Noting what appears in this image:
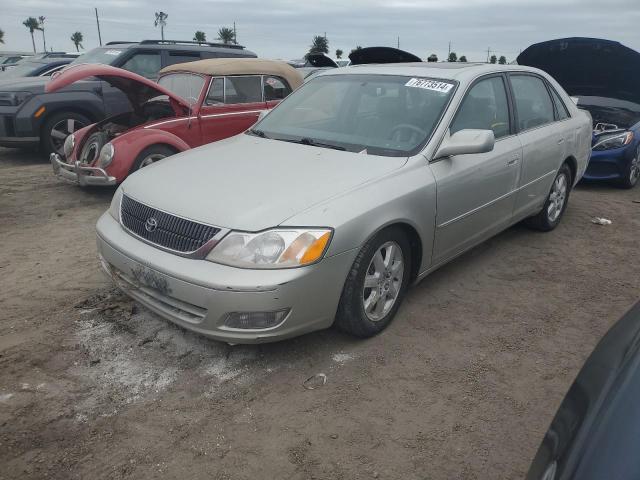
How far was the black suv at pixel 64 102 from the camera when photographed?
7996 millimetres

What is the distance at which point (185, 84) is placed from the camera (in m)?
6.85

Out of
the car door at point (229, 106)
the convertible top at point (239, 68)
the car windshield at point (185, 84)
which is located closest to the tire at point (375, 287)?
the car door at point (229, 106)

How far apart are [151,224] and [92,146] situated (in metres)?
3.96

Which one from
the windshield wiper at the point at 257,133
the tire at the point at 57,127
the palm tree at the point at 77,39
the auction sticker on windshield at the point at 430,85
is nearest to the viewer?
the auction sticker on windshield at the point at 430,85

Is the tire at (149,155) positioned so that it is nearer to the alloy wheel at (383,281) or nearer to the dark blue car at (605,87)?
the alloy wheel at (383,281)

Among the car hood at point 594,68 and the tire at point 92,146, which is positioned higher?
the car hood at point 594,68

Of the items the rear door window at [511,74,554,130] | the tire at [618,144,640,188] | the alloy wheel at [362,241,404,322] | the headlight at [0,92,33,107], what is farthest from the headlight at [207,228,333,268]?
the headlight at [0,92,33,107]

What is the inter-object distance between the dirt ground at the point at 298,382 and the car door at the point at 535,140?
69cm

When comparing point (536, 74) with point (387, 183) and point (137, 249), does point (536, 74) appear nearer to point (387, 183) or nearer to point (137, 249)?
point (387, 183)

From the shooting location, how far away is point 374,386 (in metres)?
2.90

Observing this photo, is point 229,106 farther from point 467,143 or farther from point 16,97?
point 467,143

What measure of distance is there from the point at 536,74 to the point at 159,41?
6.74m

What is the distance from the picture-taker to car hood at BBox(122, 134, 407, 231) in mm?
2881

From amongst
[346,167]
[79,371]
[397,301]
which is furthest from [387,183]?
[79,371]
